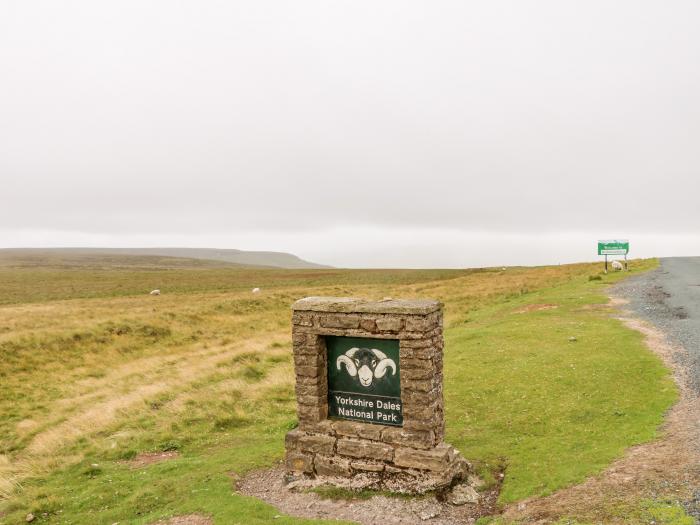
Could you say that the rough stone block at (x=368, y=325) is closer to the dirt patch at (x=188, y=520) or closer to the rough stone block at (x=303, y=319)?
the rough stone block at (x=303, y=319)

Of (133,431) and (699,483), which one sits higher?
(699,483)

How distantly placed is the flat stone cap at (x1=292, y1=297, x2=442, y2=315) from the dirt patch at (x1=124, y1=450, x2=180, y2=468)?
21.1ft

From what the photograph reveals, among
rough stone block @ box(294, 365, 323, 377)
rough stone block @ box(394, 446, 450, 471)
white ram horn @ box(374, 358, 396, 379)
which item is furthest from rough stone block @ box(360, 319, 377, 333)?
rough stone block @ box(394, 446, 450, 471)

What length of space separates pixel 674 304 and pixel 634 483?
71.2 ft

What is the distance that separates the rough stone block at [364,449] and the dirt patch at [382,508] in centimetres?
71

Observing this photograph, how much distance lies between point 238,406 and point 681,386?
1307 centimetres

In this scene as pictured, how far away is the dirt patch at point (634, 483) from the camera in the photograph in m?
7.24

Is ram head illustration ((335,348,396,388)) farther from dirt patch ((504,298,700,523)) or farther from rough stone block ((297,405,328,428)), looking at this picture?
dirt patch ((504,298,700,523))

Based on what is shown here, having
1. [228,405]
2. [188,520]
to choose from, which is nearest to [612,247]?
[228,405]

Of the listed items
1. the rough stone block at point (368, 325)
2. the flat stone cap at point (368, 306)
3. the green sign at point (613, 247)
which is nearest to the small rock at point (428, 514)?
the rough stone block at point (368, 325)

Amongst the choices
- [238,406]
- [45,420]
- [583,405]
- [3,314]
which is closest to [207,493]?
[238,406]

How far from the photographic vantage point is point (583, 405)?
41.5 feet

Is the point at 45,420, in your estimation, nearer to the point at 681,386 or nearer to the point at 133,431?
the point at 133,431

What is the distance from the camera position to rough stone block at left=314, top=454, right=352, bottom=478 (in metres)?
9.70
